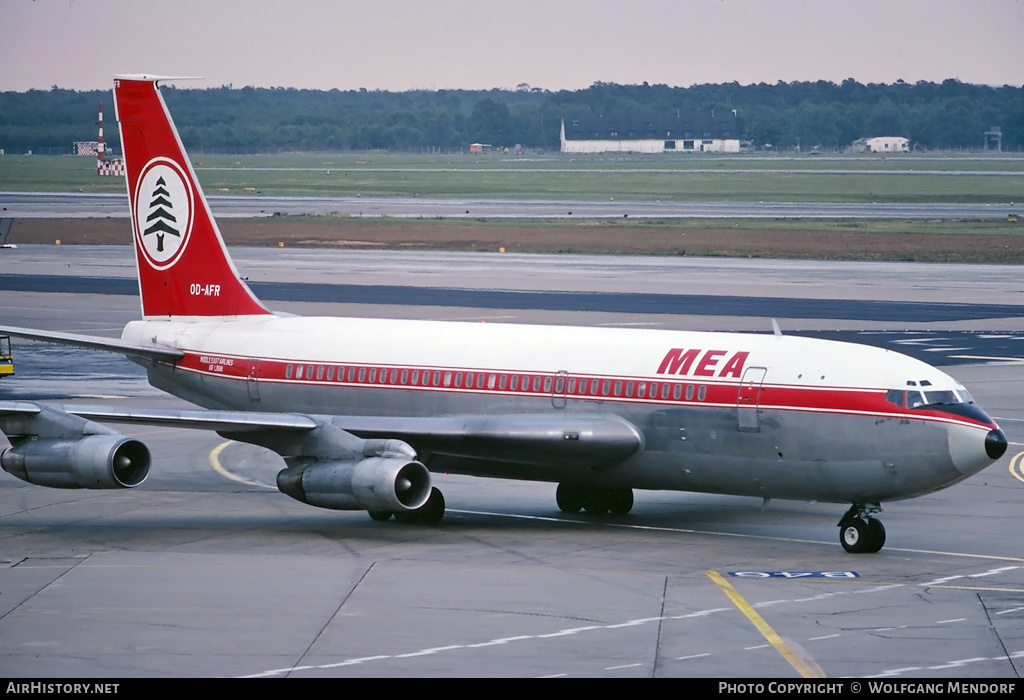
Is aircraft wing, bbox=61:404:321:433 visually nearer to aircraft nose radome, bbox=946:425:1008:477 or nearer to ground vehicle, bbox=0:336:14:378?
aircraft nose radome, bbox=946:425:1008:477

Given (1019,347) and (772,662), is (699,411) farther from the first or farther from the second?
(1019,347)

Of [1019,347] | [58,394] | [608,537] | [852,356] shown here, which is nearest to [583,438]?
[608,537]

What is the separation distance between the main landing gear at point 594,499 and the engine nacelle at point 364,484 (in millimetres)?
4811

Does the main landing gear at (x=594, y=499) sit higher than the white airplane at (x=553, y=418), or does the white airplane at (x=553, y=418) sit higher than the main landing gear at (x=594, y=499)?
the white airplane at (x=553, y=418)

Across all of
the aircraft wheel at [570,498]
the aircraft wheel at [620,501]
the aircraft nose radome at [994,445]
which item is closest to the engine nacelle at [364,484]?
the aircraft wheel at [570,498]

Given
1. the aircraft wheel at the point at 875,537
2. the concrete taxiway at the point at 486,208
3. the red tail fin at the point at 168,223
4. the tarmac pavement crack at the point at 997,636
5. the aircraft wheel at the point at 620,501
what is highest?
the red tail fin at the point at 168,223

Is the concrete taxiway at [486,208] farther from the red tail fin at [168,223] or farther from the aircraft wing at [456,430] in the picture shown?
the aircraft wing at [456,430]

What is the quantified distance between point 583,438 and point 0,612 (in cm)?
1199

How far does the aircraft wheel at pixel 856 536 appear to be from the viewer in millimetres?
29078

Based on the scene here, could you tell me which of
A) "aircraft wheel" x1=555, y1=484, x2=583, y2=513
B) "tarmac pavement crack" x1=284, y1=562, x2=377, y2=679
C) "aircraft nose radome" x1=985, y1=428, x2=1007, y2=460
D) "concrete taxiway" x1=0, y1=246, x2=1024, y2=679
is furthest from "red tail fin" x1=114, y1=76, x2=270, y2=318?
"aircraft nose radome" x1=985, y1=428, x2=1007, y2=460

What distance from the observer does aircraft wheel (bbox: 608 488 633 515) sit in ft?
110

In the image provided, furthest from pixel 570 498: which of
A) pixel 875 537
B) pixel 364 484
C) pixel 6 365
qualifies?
pixel 6 365

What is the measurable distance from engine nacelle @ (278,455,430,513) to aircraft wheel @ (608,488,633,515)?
525 centimetres

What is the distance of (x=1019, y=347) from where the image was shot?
61.6m
